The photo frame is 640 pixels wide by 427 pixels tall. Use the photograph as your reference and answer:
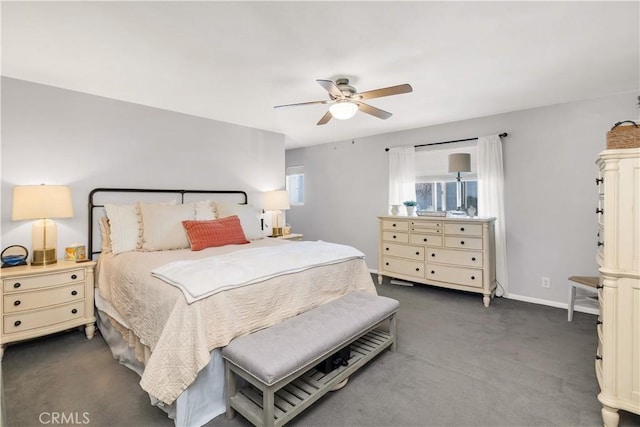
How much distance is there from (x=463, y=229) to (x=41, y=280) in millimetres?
4335

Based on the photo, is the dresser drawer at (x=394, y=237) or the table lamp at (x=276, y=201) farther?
the table lamp at (x=276, y=201)

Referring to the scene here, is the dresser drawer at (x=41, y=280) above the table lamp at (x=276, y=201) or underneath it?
underneath

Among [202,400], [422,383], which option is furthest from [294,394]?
[422,383]

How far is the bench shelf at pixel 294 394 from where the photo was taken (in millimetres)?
1658

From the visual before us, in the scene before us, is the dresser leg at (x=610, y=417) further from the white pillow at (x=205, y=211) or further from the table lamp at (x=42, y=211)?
the table lamp at (x=42, y=211)

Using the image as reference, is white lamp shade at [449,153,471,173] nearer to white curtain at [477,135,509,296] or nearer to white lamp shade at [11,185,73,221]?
white curtain at [477,135,509,296]

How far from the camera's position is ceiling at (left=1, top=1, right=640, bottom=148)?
182 centimetres

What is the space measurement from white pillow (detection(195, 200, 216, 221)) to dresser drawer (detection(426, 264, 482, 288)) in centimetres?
288

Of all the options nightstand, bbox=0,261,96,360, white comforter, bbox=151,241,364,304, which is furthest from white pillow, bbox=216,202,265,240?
nightstand, bbox=0,261,96,360

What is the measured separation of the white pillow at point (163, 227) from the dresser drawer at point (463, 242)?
124 inches

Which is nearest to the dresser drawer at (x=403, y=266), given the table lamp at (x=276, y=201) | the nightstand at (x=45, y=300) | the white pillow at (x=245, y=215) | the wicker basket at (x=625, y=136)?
the table lamp at (x=276, y=201)

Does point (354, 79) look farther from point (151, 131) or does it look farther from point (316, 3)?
point (151, 131)

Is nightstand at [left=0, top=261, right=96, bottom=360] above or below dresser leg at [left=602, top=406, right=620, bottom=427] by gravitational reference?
above

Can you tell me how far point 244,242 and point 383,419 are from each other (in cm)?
223
